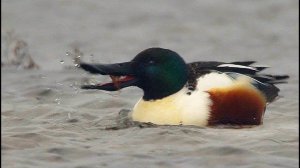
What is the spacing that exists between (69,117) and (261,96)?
5.31 feet

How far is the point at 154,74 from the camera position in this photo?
945cm

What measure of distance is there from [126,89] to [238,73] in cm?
247

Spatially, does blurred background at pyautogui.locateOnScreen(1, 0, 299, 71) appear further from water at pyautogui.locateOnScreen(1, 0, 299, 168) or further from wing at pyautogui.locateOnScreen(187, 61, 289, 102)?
wing at pyautogui.locateOnScreen(187, 61, 289, 102)

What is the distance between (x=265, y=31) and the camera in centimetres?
1644

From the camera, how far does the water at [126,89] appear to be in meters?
8.30

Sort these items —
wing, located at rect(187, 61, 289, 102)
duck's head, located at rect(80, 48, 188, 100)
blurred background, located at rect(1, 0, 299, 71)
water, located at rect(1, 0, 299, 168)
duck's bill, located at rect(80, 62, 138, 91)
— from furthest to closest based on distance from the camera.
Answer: blurred background, located at rect(1, 0, 299, 71) < wing, located at rect(187, 61, 289, 102) < duck's head, located at rect(80, 48, 188, 100) < duck's bill, located at rect(80, 62, 138, 91) < water, located at rect(1, 0, 299, 168)

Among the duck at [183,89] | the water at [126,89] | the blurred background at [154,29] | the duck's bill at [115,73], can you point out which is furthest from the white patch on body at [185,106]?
the blurred background at [154,29]

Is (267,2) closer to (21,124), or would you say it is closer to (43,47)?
(43,47)

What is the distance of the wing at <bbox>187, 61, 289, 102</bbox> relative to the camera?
951 cm

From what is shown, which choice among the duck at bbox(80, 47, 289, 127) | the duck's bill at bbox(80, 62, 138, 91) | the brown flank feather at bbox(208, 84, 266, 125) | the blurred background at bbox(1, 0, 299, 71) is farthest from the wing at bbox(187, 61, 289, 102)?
the blurred background at bbox(1, 0, 299, 71)

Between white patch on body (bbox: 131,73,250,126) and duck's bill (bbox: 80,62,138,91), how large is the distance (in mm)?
245

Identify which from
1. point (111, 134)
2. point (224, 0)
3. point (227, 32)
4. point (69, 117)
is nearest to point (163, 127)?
point (111, 134)

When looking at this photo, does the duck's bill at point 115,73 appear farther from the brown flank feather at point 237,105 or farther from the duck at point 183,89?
the brown flank feather at point 237,105

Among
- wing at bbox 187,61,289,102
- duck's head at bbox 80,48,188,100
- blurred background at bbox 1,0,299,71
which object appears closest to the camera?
duck's head at bbox 80,48,188,100
